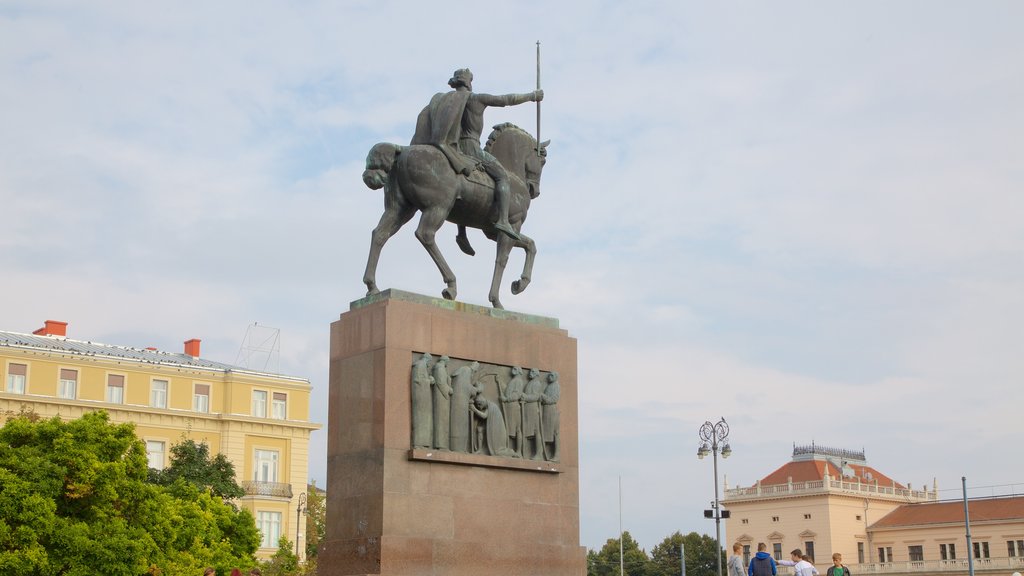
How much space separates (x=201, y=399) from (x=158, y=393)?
207 cm

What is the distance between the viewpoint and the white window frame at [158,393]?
5741 cm

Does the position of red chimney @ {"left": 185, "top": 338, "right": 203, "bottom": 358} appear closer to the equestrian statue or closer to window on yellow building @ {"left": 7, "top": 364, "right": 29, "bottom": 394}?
window on yellow building @ {"left": 7, "top": 364, "right": 29, "bottom": 394}

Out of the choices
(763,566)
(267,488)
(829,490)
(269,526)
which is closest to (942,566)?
(829,490)

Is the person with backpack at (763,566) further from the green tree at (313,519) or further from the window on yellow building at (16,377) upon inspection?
the window on yellow building at (16,377)

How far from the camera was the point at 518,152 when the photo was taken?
18.0 meters

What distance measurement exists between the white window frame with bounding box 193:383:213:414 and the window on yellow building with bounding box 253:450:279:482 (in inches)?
130

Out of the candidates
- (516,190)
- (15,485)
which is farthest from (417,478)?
(15,485)

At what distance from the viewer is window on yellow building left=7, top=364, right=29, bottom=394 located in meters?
53.2

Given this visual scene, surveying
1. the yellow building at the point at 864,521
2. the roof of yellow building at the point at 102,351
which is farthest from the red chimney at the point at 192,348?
the yellow building at the point at 864,521

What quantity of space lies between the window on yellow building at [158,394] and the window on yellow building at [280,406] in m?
5.33

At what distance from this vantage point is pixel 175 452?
48.7 metres

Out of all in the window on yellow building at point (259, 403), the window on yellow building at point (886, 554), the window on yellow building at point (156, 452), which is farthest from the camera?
the window on yellow building at point (886, 554)

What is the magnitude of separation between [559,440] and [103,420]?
19871mm

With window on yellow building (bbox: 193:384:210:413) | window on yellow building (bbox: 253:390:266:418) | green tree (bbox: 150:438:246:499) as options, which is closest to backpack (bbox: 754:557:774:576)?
green tree (bbox: 150:438:246:499)
